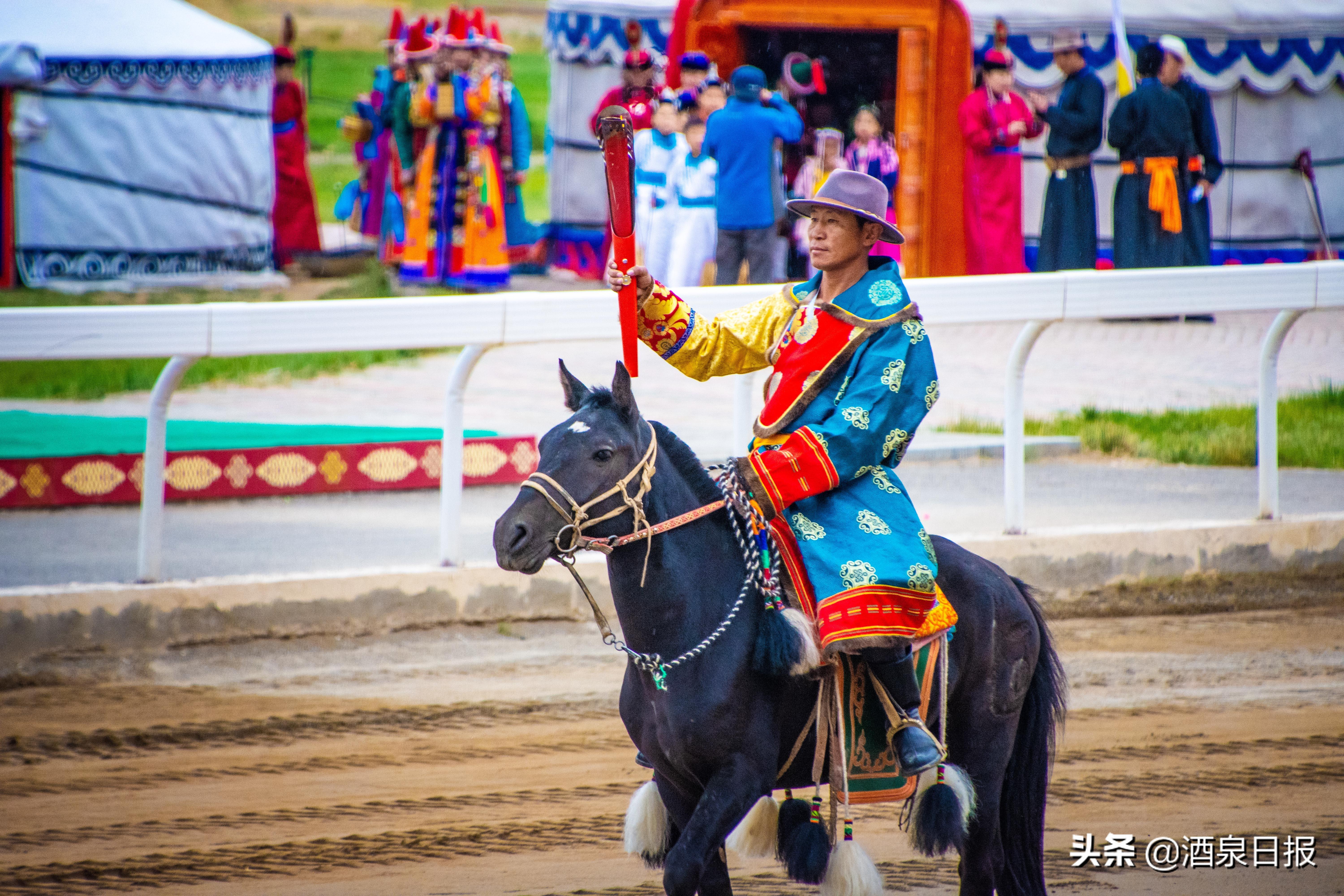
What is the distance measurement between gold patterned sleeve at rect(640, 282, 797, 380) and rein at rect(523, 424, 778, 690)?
33 centimetres

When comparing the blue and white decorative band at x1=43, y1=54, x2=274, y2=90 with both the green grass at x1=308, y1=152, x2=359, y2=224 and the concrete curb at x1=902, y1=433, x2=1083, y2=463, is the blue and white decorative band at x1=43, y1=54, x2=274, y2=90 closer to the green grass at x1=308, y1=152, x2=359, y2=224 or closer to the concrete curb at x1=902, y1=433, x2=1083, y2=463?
the green grass at x1=308, y1=152, x2=359, y2=224

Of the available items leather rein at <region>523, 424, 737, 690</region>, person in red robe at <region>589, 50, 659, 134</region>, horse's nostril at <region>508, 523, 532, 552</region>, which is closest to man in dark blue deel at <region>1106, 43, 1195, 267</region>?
person in red robe at <region>589, 50, 659, 134</region>

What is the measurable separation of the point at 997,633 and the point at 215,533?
4.47m

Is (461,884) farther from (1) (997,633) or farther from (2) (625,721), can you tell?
(1) (997,633)

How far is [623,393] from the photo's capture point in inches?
135

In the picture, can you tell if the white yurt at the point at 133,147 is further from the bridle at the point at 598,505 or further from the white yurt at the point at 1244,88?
the bridle at the point at 598,505

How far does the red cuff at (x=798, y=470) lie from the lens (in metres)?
3.54

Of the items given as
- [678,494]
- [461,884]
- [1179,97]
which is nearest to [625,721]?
[678,494]

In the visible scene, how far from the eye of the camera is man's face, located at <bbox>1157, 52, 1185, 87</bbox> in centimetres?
1201

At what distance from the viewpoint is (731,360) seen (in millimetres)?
3984

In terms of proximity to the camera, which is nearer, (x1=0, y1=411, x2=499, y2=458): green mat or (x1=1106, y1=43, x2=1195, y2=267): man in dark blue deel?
(x1=0, y1=411, x2=499, y2=458): green mat

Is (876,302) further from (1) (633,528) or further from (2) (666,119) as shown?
(2) (666,119)

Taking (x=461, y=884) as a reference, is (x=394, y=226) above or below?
above

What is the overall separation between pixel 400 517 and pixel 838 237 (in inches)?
177
